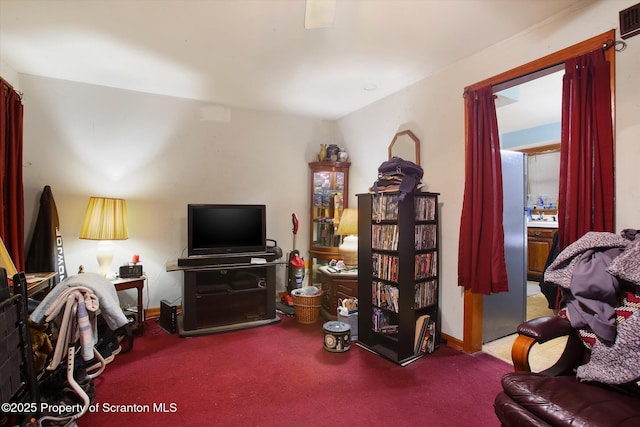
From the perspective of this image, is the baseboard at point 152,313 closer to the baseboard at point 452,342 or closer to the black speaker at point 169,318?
the black speaker at point 169,318

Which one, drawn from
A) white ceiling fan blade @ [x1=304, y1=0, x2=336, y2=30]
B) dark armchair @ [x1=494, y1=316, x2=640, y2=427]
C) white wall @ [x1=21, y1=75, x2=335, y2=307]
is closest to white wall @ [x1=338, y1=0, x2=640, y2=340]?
dark armchair @ [x1=494, y1=316, x2=640, y2=427]

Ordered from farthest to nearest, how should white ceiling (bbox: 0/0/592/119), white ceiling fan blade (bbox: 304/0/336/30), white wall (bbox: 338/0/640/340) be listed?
white ceiling (bbox: 0/0/592/119) → white wall (bbox: 338/0/640/340) → white ceiling fan blade (bbox: 304/0/336/30)

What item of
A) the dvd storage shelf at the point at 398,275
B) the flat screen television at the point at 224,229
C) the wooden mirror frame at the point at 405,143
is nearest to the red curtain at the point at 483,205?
the dvd storage shelf at the point at 398,275

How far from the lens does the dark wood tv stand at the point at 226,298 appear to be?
304cm

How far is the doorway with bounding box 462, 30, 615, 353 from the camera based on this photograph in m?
1.82

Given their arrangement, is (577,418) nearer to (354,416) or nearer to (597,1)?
(354,416)

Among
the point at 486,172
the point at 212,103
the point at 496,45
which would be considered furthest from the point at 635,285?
the point at 212,103

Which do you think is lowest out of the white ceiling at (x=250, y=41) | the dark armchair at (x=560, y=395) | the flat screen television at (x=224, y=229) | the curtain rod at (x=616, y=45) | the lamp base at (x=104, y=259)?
the dark armchair at (x=560, y=395)

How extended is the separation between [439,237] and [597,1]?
1834 millimetres

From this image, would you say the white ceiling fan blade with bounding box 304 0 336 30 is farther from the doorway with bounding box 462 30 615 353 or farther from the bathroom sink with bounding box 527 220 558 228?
the bathroom sink with bounding box 527 220 558 228

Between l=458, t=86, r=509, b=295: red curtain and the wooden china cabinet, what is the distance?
183 centimetres

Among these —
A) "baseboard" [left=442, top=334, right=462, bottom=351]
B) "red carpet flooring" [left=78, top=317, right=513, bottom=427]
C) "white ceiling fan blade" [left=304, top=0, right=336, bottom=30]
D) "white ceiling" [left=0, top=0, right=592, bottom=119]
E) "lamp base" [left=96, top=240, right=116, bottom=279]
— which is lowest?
"red carpet flooring" [left=78, top=317, right=513, bottom=427]

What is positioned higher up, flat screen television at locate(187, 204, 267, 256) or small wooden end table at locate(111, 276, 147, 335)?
flat screen television at locate(187, 204, 267, 256)

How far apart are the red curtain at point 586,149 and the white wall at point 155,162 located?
2.91 metres
